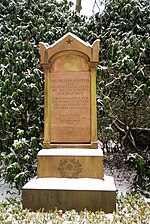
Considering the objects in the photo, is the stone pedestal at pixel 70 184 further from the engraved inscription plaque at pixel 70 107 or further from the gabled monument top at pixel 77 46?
the gabled monument top at pixel 77 46

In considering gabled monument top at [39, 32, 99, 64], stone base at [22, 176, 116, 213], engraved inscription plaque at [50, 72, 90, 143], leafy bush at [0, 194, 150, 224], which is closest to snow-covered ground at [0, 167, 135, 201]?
leafy bush at [0, 194, 150, 224]

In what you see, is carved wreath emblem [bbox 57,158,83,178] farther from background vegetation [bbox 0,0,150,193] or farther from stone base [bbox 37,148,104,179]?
background vegetation [bbox 0,0,150,193]

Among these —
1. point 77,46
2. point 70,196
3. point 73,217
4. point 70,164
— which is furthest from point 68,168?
point 77,46

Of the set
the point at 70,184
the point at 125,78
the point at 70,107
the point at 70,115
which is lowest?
the point at 70,184

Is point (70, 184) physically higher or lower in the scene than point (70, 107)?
lower

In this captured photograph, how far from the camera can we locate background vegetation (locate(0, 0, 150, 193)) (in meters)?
5.66

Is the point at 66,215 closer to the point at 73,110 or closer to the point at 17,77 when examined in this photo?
the point at 73,110

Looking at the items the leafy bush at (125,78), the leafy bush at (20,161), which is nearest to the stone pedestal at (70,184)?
the leafy bush at (20,161)

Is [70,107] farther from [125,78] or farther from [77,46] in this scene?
[125,78]

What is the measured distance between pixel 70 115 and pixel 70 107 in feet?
0.49

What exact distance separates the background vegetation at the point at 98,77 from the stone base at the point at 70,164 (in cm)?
88

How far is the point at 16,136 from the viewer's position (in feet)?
19.2

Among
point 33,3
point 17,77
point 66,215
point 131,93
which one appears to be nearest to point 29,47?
point 17,77

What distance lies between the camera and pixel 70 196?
414 centimetres
